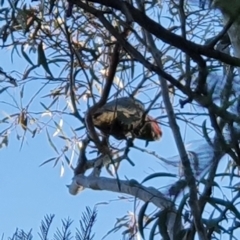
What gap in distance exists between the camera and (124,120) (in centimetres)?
149

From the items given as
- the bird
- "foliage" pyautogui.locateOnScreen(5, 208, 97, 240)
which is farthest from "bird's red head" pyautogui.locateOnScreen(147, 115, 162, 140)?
"foliage" pyautogui.locateOnScreen(5, 208, 97, 240)

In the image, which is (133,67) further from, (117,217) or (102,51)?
(117,217)

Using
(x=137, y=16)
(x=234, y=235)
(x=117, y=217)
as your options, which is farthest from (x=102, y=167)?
(x=137, y=16)

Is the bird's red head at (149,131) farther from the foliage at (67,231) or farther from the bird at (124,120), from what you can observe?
the foliage at (67,231)

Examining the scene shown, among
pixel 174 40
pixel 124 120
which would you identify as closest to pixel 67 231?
pixel 174 40

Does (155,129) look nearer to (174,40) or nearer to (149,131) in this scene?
(149,131)

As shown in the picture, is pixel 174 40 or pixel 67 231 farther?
pixel 67 231

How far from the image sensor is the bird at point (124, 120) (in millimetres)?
1487

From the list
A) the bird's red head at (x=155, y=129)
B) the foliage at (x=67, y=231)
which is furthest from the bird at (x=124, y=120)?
the foliage at (x=67, y=231)

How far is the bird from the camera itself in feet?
4.88

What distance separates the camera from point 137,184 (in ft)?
4.33

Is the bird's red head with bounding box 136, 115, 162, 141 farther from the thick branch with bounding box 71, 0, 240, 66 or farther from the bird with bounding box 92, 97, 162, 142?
the thick branch with bounding box 71, 0, 240, 66

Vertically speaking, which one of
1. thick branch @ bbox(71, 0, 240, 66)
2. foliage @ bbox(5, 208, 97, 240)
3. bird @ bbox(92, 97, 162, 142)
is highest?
bird @ bbox(92, 97, 162, 142)

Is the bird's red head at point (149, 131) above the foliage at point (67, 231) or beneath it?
above
